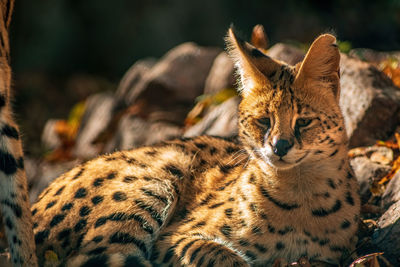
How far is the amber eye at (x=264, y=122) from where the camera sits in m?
3.99

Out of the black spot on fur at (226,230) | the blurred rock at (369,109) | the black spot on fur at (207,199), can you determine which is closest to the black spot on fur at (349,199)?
the black spot on fur at (226,230)

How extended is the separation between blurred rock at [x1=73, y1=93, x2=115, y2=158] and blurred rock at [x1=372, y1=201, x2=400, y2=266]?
250 inches

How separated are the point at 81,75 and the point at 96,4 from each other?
213 centimetres

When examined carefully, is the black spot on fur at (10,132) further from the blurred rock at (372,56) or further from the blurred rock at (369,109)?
the blurred rock at (372,56)

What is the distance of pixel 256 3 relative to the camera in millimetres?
14234

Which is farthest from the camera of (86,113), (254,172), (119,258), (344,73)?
(86,113)

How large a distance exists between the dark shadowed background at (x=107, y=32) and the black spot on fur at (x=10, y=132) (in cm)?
904

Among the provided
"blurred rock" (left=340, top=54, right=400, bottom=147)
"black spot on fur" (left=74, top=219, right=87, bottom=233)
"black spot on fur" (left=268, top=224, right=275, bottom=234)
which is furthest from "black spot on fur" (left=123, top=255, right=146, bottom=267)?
"blurred rock" (left=340, top=54, right=400, bottom=147)

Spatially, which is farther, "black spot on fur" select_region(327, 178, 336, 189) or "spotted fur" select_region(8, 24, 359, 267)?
"black spot on fur" select_region(327, 178, 336, 189)

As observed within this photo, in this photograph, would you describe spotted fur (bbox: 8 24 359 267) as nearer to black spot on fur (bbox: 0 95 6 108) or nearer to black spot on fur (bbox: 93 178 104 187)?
black spot on fur (bbox: 93 178 104 187)

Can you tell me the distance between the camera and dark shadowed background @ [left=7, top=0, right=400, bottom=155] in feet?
45.2

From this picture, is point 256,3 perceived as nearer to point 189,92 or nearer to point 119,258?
point 189,92

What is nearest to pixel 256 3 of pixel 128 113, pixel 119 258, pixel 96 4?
pixel 96 4

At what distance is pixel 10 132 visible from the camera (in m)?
4.24
